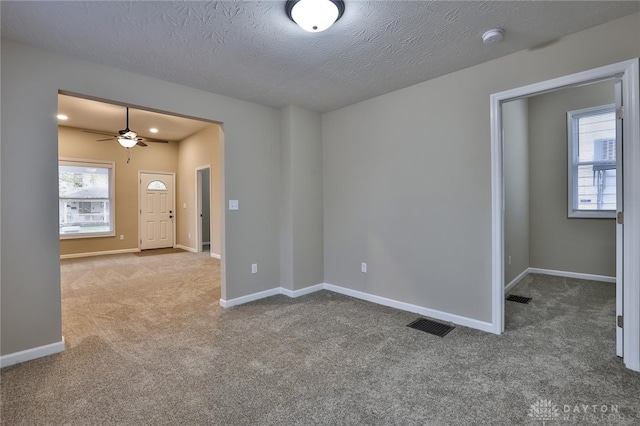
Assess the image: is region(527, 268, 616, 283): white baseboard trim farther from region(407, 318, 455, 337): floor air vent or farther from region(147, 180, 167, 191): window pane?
region(147, 180, 167, 191): window pane

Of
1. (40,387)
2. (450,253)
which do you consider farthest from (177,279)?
(450,253)

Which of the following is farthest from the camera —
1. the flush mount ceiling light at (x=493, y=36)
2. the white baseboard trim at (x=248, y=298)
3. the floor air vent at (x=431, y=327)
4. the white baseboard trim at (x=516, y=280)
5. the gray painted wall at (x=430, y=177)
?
the white baseboard trim at (x=516, y=280)

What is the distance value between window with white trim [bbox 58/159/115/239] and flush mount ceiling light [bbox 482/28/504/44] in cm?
781

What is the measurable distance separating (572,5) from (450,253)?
209 cm

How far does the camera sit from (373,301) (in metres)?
3.71

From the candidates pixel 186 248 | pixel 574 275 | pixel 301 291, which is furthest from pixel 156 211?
pixel 574 275

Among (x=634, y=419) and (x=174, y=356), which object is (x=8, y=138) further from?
(x=634, y=419)

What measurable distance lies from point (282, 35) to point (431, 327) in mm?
2858

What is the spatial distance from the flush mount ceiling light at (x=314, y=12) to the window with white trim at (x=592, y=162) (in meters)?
4.59

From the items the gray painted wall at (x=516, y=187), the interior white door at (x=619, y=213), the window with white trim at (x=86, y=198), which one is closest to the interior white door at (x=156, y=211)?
the window with white trim at (x=86, y=198)

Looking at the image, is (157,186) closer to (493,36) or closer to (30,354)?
(30,354)

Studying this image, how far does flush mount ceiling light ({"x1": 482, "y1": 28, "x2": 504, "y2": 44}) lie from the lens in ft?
7.25

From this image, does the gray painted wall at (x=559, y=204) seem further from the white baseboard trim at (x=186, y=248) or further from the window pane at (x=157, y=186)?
the window pane at (x=157, y=186)

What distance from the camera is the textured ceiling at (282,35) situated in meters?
1.95
